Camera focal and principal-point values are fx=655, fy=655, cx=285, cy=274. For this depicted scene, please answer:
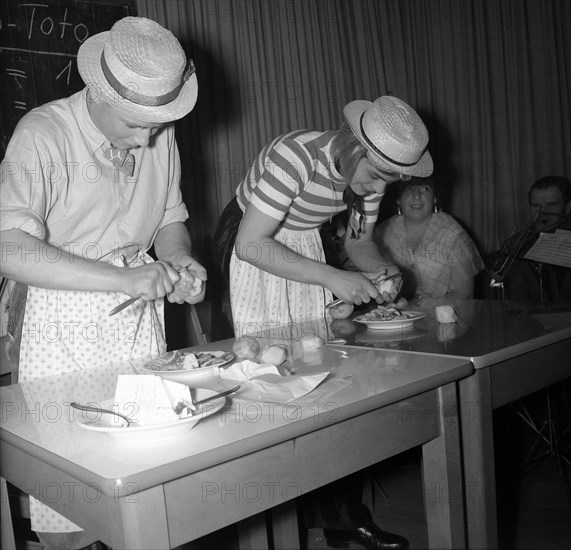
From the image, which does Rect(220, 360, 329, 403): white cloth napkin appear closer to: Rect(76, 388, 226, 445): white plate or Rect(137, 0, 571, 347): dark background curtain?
Rect(76, 388, 226, 445): white plate

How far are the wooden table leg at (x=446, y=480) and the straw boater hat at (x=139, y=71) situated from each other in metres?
0.91

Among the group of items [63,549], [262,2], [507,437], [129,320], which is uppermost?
[262,2]

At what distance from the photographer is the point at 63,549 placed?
145 cm

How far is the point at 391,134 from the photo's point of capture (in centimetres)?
189

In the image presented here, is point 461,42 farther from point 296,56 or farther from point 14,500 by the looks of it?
point 14,500

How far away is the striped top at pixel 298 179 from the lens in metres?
1.96

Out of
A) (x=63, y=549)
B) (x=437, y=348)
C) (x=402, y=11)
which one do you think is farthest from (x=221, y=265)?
(x=402, y=11)

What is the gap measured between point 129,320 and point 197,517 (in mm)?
830

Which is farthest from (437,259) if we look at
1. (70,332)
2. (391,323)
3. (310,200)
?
(70,332)

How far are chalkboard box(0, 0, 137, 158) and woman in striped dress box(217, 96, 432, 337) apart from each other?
105 centimetres

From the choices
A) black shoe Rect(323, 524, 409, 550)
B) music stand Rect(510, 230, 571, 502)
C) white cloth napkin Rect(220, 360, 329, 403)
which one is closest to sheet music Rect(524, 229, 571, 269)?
music stand Rect(510, 230, 571, 502)

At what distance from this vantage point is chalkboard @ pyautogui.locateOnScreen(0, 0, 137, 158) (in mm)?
2650

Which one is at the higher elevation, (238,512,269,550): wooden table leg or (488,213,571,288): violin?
(488,213,571,288): violin

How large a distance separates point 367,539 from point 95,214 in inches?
54.0
